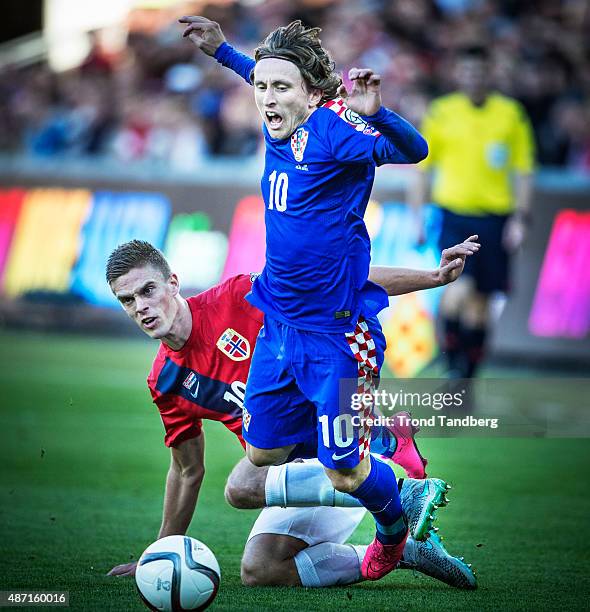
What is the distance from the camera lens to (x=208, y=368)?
5141 millimetres

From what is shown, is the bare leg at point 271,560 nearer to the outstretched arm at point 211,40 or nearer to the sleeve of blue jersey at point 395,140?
the sleeve of blue jersey at point 395,140

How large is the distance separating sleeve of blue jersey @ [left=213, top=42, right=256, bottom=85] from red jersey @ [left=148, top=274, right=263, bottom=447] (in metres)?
0.89

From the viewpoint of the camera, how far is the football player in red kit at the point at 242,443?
4.90 m

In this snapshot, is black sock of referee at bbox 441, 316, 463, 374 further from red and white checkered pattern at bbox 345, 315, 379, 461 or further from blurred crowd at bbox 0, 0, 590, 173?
red and white checkered pattern at bbox 345, 315, 379, 461

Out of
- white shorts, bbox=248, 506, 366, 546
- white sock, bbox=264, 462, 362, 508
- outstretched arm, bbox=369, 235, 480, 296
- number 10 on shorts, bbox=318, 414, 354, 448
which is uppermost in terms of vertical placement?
outstretched arm, bbox=369, 235, 480, 296

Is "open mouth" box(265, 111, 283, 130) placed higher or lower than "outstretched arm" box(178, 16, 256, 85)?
lower

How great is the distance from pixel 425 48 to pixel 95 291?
485 centimetres

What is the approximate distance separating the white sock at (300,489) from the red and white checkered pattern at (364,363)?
359 mm

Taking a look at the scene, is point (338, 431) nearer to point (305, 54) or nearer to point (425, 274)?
point (425, 274)

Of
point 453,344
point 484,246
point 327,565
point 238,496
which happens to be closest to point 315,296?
point 238,496

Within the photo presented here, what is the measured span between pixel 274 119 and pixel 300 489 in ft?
4.73

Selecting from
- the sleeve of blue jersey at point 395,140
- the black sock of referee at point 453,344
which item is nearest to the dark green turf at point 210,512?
the black sock of referee at point 453,344

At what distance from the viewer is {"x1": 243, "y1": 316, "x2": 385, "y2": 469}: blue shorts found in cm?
460

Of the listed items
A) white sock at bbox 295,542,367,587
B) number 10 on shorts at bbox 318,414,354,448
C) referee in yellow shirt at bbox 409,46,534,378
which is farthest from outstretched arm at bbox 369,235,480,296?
referee in yellow shirt at bbox 409,46,534,378
